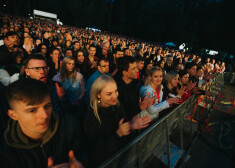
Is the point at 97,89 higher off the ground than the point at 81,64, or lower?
lower

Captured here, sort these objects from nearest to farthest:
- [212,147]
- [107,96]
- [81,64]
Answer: [107,96] < [212,147] < [81,64]

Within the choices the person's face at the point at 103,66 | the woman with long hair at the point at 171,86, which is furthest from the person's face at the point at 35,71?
the woman with long hair at the point at 171,86

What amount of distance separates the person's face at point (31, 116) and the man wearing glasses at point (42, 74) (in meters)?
1.15

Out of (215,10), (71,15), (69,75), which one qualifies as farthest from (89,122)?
(71,15)

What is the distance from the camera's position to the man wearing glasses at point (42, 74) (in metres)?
2.21

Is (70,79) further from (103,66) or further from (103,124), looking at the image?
(103,124)

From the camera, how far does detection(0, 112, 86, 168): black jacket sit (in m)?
1.10

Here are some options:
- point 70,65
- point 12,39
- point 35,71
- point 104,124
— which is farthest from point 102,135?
point 12,39

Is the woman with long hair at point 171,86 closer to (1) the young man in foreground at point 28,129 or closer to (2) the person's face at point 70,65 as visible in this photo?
(2) the person's face at point 70,65

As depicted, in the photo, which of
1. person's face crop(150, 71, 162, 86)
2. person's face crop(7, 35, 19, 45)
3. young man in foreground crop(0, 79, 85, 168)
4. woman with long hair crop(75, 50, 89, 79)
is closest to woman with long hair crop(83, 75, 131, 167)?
young man in foreground crop(0, 79, 85, 168)

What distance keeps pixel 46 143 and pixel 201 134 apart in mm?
4632

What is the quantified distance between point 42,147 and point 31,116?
342 millimetres

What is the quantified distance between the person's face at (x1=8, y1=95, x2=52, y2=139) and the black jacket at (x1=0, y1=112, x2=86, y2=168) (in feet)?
0.24

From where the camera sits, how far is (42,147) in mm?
1221
